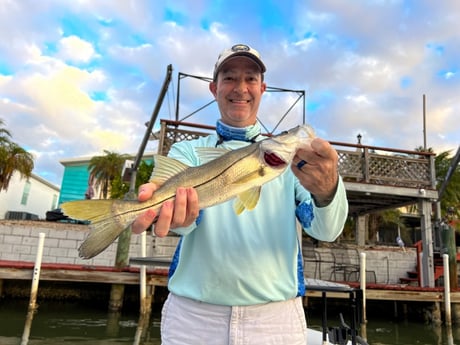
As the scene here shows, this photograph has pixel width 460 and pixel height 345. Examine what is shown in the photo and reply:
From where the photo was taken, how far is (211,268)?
1674 mm

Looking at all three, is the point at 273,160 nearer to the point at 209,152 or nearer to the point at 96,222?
the point at 209,152

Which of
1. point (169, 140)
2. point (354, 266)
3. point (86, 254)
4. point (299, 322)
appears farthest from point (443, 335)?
point (86, 254)

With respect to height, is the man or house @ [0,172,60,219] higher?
house @ [0,172,60,219]

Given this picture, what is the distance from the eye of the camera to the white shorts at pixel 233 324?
63.6 inches

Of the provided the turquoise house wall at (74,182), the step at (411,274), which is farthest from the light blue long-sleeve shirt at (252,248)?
the turquoise house wall at (74,182)

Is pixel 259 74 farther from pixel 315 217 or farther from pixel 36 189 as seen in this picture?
pixel 36 189

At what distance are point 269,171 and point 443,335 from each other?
438 inches

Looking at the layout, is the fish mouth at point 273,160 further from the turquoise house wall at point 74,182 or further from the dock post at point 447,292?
the turquoise house wall at point 74,182

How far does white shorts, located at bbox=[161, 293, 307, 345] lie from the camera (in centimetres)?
162

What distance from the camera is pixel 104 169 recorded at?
25.7 meters

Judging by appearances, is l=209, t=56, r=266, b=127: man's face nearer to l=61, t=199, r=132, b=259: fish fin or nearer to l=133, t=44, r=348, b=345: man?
l=133, t=44, r=348, b=345: man

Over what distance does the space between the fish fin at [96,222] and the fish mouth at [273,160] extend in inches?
27.4

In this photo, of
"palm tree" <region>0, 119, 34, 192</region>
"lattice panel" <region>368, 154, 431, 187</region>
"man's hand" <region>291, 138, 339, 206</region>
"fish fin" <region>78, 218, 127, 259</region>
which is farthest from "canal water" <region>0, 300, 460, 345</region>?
"palm tree" <region>0, 119, 34, 192</region>

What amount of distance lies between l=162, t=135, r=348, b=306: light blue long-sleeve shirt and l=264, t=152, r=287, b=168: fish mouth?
283 millimetres
